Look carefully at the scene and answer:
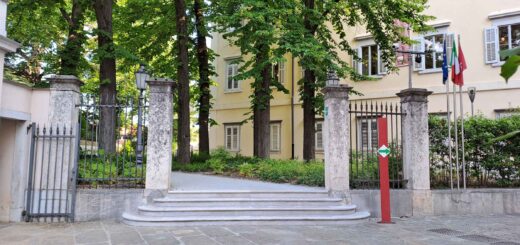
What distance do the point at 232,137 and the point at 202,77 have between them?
6.80 metres

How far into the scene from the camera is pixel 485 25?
17.2 m

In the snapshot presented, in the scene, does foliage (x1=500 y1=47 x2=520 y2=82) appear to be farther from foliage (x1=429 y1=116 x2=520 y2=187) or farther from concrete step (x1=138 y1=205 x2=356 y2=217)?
foliage (x1=429 y1=116 x2=520 y2=187)

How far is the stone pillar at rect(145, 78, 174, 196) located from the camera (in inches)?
354

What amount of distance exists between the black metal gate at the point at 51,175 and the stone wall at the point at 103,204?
0.18m

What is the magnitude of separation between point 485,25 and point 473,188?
9.44m

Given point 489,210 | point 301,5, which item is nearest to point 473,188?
point 489,210

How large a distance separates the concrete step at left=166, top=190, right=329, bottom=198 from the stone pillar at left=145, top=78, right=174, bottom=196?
0.38 meters

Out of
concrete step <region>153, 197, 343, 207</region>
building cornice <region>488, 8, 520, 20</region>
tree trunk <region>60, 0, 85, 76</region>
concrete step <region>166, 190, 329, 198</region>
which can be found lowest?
concrete step <region>153, 197, 343, 207</region>

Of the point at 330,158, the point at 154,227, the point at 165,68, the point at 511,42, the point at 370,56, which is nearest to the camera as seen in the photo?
the point at 154,227

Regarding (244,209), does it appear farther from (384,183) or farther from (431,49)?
(431,49)

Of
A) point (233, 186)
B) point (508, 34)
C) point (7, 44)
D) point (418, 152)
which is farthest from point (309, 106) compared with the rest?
point (7, 44)

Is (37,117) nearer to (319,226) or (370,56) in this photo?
(319,226)

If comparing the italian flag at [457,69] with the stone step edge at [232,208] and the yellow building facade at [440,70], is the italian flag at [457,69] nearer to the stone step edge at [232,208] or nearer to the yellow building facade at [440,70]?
the yellow building facade at [440,70]

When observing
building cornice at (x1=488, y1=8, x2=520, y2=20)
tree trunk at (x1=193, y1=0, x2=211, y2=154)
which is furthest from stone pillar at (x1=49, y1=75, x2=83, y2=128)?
building cornice at (x1=488, y1=8, x2=520, y2=20)
